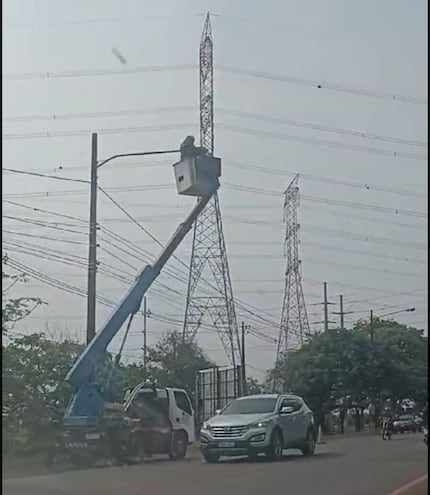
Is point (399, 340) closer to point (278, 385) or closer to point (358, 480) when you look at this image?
point (278, 385)

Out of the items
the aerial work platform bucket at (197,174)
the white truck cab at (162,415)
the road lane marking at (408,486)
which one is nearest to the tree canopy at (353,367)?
the white truck cab at (162,415)

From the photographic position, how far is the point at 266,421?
20828 mm

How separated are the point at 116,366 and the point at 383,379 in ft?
16.4

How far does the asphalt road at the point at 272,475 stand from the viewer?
15.6 m

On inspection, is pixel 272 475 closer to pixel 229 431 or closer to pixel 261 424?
pixel 261 424

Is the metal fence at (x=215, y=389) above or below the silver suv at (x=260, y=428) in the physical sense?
above

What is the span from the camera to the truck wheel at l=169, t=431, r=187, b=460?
71.1 ft

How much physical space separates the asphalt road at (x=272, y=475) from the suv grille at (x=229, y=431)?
539 mm

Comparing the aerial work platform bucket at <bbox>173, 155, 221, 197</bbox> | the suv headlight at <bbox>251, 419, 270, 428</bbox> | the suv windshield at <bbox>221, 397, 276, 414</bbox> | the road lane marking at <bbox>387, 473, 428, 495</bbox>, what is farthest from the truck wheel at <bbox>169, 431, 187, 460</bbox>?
the road lane marking at <bbox>387, 473, 428, 495</bbox>

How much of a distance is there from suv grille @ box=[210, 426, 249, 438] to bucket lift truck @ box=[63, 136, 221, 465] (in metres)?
0.83

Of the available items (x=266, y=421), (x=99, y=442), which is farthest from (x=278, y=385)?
(x=99, y=442)

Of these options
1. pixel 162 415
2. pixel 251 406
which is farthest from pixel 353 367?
pixel 162 415

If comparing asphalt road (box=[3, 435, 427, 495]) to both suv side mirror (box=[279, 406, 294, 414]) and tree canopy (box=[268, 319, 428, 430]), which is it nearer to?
suv side mirror (box=[279, 406, 294, 414])

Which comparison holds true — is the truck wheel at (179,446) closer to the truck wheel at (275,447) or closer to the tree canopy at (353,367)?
the truck wheel at (275,447)
